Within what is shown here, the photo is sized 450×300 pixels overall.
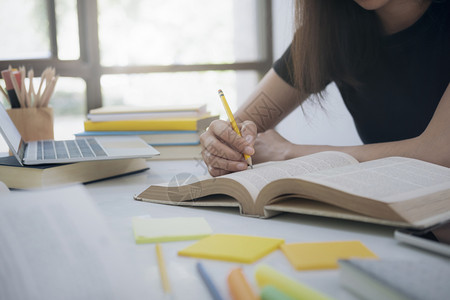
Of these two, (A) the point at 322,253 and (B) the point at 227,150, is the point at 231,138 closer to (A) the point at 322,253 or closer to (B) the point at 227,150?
(B) the point at 227,150

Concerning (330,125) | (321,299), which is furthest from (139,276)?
(330,125)

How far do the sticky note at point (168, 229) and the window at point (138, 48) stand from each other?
178 cm

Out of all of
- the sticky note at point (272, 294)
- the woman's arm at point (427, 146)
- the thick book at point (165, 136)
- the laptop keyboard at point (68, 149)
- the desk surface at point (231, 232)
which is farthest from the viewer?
the thick book at point (165, 136)

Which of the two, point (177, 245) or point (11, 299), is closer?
point (11, 299)

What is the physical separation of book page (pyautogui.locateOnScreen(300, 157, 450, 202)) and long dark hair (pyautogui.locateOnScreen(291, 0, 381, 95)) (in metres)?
0.55

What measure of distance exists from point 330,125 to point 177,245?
1.86m

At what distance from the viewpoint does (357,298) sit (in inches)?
14.2

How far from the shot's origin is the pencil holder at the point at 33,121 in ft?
3.91

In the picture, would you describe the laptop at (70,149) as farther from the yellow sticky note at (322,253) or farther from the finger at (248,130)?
the yellow sticky note at (322,253)

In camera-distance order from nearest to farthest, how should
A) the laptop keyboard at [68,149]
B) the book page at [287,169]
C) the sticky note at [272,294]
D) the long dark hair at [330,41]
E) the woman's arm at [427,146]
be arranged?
1. the sticky note at [272,294]
2. the book page at [287,169]
3. the woman's arm at [427,146]
4. the laptop keyboard at [68,149]
5. the long dark hair at [330,41]

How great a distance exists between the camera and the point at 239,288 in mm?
347

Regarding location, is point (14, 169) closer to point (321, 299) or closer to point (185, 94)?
point (321, 299)

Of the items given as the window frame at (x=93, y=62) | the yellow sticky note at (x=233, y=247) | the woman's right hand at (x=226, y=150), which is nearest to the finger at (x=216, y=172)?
the woman's right hand at (x=226, y=150)

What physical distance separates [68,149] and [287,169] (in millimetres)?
528
